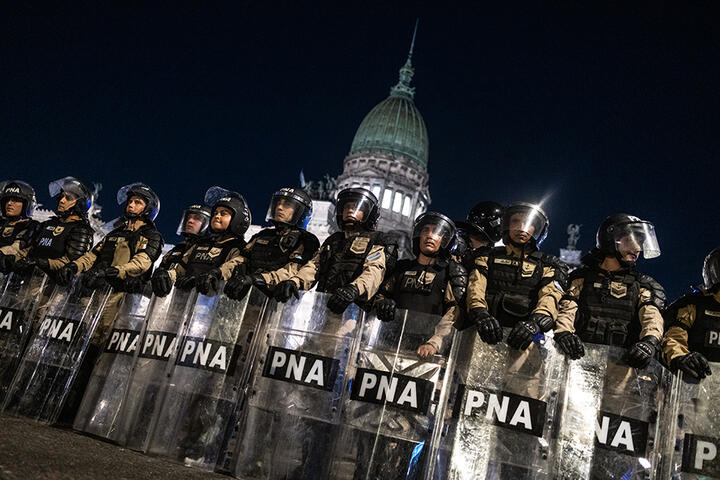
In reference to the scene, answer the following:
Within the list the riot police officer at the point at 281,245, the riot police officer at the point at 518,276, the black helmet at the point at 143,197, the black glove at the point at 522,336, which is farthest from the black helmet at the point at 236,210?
the black glove at the point at 522,336

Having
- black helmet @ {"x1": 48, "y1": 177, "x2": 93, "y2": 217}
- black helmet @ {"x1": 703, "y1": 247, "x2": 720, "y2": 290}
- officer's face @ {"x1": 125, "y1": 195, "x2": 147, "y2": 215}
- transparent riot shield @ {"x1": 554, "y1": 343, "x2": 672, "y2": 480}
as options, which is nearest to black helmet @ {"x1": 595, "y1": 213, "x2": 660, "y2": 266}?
black helmet @ {"x1": 703, "y1": 247, "x2": 720, "y2": 290}

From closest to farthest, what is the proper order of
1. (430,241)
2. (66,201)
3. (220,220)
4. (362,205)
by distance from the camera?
(430,241)
(362,205)
(220,220)
(66,201)

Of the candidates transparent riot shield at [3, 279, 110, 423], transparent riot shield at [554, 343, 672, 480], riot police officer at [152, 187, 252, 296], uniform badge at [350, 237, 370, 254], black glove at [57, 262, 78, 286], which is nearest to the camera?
transparent riot shield at [554, 343, 672, 480]

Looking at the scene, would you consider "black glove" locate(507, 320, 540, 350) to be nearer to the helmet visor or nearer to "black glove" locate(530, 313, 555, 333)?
"black glove" locate(530, 313, 555, 333)

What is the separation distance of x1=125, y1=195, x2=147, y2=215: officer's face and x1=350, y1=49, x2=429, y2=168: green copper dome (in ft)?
203

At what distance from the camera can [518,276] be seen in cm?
548

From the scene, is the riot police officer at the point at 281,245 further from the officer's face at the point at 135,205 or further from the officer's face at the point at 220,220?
the officer's face at the point at 135,205

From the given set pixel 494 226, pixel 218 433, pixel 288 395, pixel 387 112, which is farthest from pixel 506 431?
pixel 387 112

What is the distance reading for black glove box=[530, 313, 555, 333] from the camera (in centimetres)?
465

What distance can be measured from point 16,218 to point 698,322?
9.91 meters

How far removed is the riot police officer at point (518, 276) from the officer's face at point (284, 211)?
109 inches

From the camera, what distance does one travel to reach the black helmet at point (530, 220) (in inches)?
→ 226

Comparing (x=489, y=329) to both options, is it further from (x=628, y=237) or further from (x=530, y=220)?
(x=628, y=237)

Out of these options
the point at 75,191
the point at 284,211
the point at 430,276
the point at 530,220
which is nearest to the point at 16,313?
the point at 75,191
